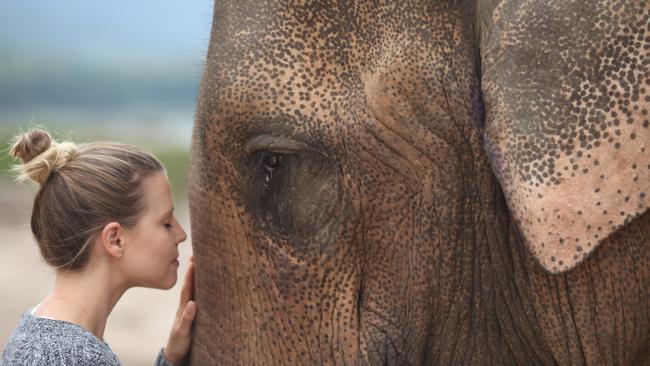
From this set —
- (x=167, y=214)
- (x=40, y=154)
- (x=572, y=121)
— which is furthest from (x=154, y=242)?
(x=572, y=121)

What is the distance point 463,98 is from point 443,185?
7.4 inches

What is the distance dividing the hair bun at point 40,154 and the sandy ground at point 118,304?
3024 millimetres

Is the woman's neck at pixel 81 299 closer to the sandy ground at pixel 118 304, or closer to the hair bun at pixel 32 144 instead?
the hair bun at pixel 32 144

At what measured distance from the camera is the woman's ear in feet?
9.01

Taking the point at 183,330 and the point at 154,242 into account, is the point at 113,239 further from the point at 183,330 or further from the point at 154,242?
the point at 183,330

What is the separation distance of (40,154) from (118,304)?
259 inches

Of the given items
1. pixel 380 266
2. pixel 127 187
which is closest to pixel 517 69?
pixel 380 266

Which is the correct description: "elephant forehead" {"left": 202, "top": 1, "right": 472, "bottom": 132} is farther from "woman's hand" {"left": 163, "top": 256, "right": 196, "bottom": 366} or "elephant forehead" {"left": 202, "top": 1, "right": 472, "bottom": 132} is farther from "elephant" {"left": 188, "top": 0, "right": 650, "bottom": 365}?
"woman's hand" {"left": 163, "top": 256, "right": 196, "bottom": 366}

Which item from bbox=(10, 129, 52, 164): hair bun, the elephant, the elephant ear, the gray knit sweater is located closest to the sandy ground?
bbox=(10, 129, 52, 164): hair bun

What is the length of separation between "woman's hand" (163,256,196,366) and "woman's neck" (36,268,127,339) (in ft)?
0.54

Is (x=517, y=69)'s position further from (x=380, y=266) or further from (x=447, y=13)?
(x=380, y=266)

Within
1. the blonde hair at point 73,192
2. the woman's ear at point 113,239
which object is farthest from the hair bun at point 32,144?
the woman's ear at point 113,239

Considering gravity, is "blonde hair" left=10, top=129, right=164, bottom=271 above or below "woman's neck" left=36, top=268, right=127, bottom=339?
above

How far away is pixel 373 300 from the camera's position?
8.64ft
